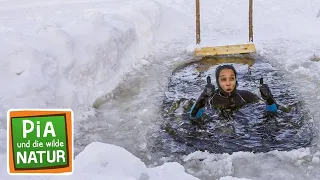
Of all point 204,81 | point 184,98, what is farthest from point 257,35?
point 184,98

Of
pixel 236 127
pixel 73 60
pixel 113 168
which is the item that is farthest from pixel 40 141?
pixel 73 60

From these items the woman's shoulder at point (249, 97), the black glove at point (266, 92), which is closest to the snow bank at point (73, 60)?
the woman's shoulder at point (249, 97)

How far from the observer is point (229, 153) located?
17.2 feet

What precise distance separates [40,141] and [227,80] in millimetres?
3921

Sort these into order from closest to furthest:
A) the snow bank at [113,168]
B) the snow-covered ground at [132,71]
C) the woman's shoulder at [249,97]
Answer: the snow bank at [113,168], the snow-covered ground at [132,71], the woman's shoulder at [249,97]

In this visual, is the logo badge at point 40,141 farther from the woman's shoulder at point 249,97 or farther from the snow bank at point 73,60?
the woman's shoulder at point 249,97

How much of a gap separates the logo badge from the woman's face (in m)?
3.67

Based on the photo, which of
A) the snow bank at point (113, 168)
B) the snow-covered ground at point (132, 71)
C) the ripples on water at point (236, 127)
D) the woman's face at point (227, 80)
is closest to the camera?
the snow bank at point (113, 168)

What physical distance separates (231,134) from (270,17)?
7.19 meters

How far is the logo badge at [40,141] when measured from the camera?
3041 millimetres

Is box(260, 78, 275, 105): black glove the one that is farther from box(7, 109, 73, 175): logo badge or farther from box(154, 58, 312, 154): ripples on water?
box(7, 109, 73, 175): logo badge

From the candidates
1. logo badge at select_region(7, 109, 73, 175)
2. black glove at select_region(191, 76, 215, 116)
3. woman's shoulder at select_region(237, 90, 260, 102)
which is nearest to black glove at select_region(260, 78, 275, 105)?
woman's shoulder at select_region(237, 90, 260, 102)

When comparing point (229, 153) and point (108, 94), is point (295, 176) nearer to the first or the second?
point (229, 153)

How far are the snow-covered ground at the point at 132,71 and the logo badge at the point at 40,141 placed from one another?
36 centimetres
